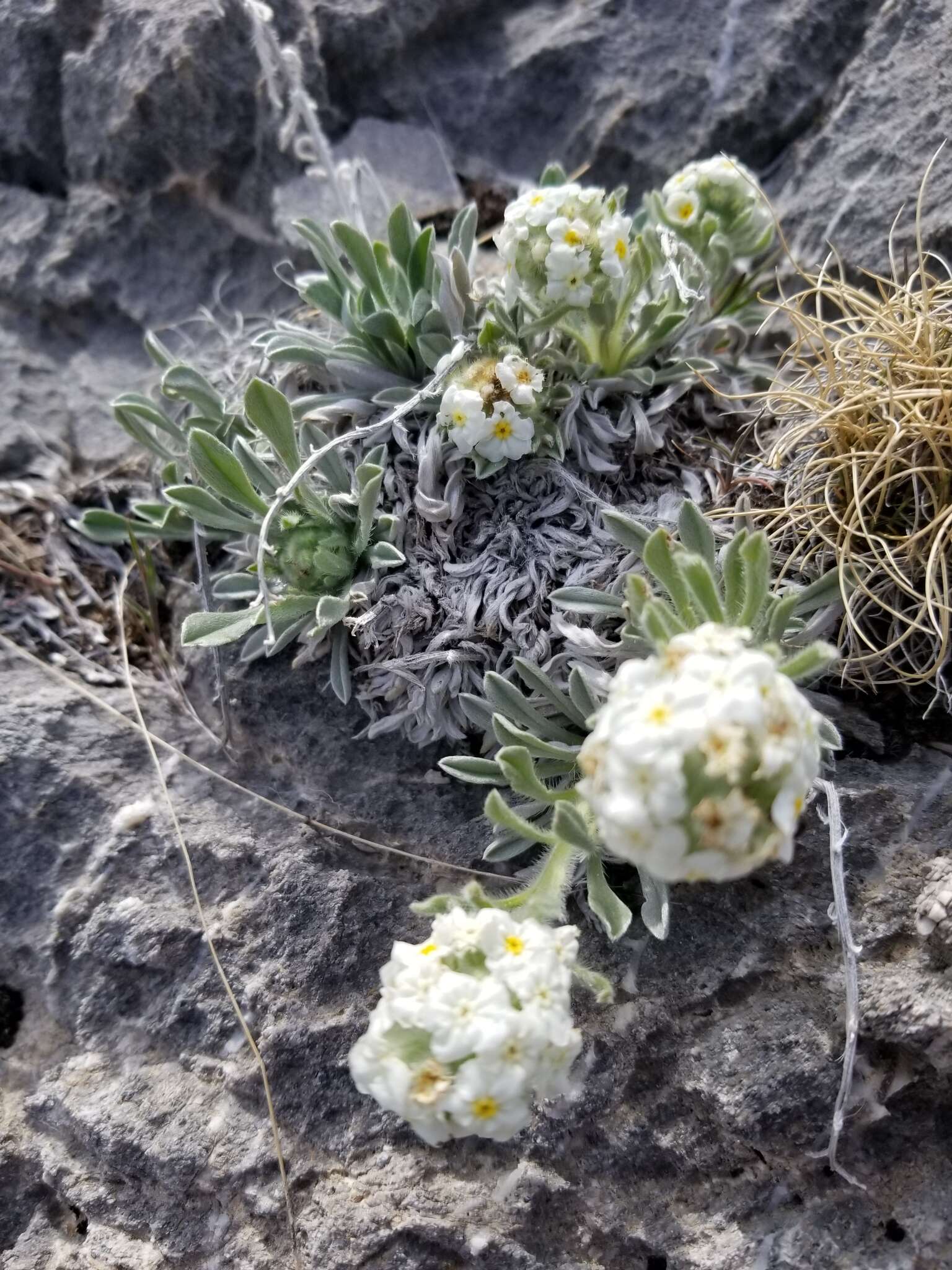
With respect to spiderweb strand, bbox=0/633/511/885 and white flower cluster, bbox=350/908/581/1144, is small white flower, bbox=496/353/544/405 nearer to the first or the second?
spiderweb strand, bbox=0/633/511/885

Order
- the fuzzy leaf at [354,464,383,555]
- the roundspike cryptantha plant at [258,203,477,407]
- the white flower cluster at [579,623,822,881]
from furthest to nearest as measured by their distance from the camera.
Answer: the roundspike cryptantha plant at [258,203,477,407]
the fuzzy leaf at [354,464,383,555]
the white flower cluster at [579,623,822,881]

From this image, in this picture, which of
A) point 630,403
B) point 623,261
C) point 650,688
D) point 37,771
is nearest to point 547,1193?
point 650,688

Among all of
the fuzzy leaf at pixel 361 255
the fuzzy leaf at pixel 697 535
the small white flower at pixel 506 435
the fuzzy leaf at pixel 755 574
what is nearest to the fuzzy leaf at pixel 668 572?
the fuzzy leaf at pixel 755 574

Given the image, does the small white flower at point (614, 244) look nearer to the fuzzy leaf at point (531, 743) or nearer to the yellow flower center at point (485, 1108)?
the fuzzy leaf at point (531, 743)

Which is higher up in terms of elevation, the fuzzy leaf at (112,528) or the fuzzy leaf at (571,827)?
the fuzzy leaf at (112,528)

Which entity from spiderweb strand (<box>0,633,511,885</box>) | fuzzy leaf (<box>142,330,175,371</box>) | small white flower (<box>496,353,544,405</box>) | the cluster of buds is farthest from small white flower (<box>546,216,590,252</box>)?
spiderweb strand (<box>0,633,511,885</box>)

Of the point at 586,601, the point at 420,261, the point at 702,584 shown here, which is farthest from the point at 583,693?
the point at 420,261

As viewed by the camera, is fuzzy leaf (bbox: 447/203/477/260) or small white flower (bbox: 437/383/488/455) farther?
fuzzy leaf (bbox: 447/203/477/260)
